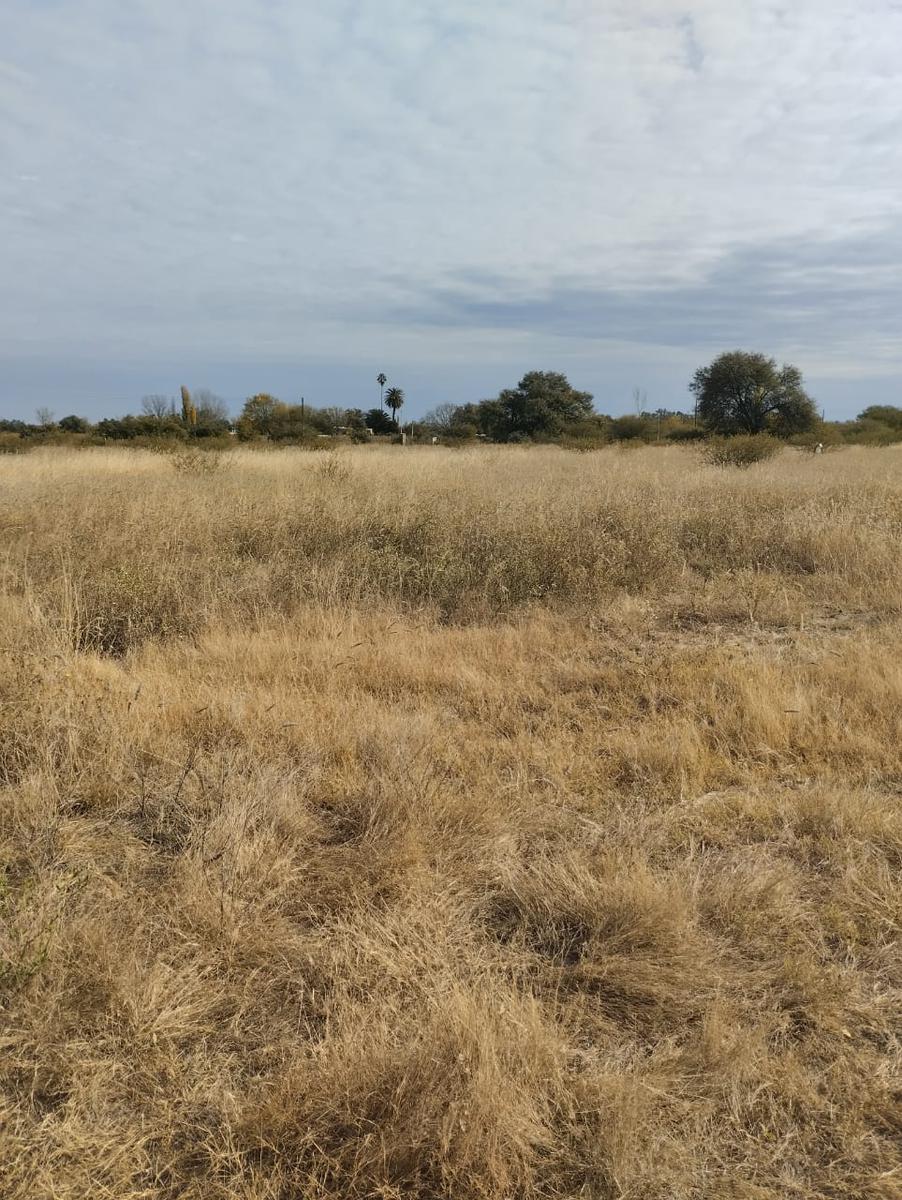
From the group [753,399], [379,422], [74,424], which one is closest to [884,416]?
[753,399]

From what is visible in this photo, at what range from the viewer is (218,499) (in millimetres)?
9453

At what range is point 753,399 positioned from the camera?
34.4 m

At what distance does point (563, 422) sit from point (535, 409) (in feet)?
5.42

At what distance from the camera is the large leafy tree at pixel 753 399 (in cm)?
3362

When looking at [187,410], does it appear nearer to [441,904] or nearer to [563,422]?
[563,422]

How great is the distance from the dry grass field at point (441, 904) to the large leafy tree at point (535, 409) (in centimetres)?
3378

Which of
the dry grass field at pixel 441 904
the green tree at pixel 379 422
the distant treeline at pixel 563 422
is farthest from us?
the green tree at pixel 379 422

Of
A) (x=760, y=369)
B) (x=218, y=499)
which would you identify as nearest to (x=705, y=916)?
(x=218, y=499)

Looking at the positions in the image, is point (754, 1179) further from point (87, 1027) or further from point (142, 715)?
point (142, 715)

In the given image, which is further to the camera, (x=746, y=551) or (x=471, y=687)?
(x=746, y=551)

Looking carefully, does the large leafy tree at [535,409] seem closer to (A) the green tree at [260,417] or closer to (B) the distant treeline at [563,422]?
(B) the distant treeline at [563,422]

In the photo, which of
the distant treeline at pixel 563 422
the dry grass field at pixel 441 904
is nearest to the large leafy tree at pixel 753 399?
the distant treeline at pixel 563 422

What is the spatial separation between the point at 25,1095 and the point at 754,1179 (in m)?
1.59

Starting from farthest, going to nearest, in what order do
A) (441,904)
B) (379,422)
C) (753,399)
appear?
(379,422)
(753,399)
(441,904)
